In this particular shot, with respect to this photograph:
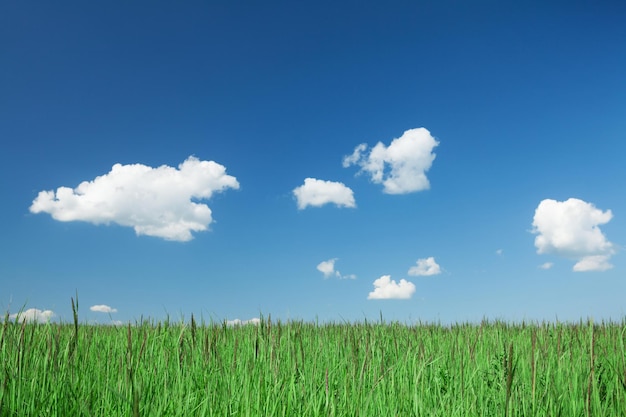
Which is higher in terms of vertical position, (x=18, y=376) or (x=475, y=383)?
(x=18, y=376)

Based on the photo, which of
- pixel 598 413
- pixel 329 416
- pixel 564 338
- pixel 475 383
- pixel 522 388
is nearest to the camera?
pixel 329 416

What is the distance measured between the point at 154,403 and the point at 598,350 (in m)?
4.64

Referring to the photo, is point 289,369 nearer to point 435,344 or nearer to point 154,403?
point 154,403

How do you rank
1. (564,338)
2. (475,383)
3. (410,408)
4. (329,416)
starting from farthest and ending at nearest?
(564,338)
(475,383)
(410,408)
(329,416)

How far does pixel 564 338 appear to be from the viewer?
6.46 m

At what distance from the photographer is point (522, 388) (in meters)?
3.86

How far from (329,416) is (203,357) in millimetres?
1844

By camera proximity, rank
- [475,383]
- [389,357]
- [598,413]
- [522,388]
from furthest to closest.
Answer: [389,357] → [475,383] → [522,388] → [598,413]

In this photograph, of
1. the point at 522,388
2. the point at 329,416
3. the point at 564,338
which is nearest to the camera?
the point at 329,416

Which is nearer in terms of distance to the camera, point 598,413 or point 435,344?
point 598,413

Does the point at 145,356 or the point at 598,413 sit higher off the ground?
the point at 145,356

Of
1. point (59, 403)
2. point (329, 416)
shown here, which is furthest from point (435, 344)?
point (59, 403)

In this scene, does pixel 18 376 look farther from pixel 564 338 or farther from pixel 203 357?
pixel 564 338

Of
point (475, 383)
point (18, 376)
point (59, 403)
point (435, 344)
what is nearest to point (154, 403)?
point (59, 403)
